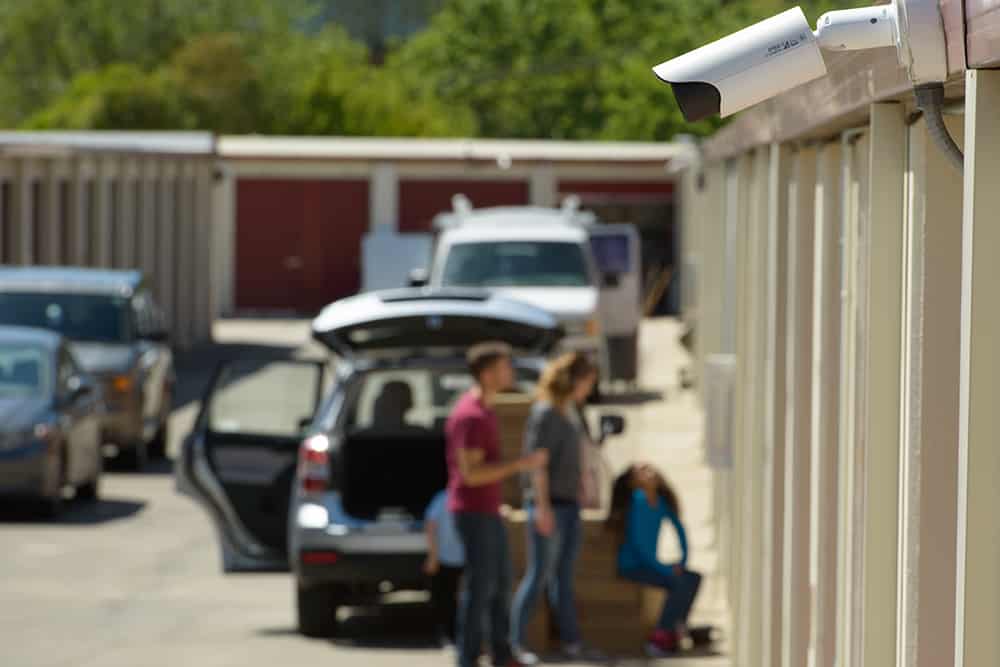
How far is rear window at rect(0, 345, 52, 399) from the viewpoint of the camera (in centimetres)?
1902

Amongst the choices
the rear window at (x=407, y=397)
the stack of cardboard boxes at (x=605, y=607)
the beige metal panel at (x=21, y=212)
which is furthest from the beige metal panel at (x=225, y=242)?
the stack of cardboard boxes at (x=605, y=607)

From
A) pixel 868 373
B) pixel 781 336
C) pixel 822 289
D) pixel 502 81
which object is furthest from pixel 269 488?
pixel 502 81

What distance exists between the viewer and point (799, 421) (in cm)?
831

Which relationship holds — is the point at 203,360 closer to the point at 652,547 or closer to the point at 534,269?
the point at 534,269

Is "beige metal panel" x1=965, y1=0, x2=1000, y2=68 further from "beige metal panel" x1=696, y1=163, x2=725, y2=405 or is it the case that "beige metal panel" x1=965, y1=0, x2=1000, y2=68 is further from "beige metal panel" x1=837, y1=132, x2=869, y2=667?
"beige metal panel" x1=696, y1=163, x2=725, y2=405

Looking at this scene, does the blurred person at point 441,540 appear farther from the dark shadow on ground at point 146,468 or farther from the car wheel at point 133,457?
the car wheel at point 133,457

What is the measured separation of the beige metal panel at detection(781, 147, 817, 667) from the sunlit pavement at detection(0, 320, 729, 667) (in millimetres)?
3906

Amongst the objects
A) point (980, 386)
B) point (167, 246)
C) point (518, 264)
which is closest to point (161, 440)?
point (518, 264)

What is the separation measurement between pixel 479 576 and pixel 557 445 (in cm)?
86

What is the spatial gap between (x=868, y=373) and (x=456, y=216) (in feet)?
75.5

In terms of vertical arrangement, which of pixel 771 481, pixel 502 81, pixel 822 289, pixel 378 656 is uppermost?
pixel 502 81

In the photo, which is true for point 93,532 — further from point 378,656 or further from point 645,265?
point 645,265

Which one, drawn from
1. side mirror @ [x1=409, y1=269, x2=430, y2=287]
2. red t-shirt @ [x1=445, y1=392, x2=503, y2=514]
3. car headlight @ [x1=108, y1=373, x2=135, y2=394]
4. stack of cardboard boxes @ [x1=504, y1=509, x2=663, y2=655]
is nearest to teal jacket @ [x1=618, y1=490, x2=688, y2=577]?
stack of cardboard boxes @ [x1=504, y1=509, x2=663, y2=655]

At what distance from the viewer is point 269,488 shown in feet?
46.1
